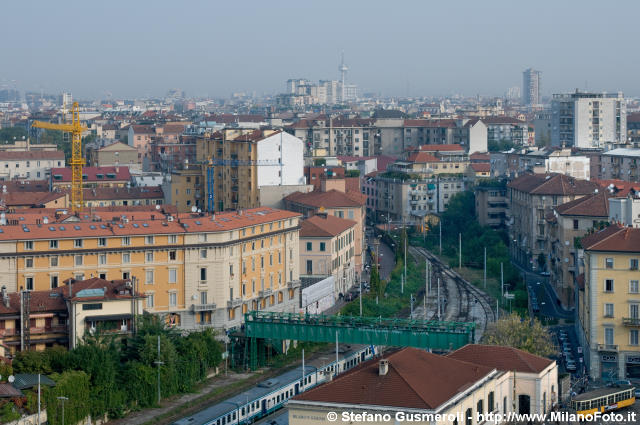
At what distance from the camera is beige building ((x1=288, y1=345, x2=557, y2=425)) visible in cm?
2327

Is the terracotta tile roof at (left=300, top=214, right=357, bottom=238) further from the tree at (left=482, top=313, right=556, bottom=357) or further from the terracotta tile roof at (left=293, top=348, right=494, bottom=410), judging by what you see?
the terracotta tile roof at (left=293, top=348, right=494, bottom=410)

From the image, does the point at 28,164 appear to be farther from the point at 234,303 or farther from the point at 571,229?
the point at 571,229

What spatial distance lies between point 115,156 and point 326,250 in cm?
4405

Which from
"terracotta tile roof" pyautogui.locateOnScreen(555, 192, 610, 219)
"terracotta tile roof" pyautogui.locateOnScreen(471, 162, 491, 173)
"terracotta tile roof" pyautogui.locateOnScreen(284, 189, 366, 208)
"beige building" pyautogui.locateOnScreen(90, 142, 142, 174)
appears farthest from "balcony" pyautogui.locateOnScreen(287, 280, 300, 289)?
"beige building" pyautogui.locateOnScreen(90, 142, 142, 174)

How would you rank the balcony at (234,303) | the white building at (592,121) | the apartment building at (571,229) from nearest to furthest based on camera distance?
the balcony at (234,303) < the apartment building at (571,229) < the white building at (592,121)

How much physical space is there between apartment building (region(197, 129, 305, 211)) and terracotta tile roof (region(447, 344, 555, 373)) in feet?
110

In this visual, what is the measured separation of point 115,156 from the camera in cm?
9038

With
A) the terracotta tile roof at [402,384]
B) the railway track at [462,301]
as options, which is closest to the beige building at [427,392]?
the terracotta tile roof at [402,384]

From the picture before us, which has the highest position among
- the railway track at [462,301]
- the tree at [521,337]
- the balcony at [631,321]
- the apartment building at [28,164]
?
the apartment building at [28,164]

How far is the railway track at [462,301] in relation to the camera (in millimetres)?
45688

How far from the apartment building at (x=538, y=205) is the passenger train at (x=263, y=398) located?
19.5 meters

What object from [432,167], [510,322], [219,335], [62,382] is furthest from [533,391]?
[432,167]

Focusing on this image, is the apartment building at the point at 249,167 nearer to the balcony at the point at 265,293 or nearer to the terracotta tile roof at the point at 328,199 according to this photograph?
the terracotta tile roof at the point at 328,199

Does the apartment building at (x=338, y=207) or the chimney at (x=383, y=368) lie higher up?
the apartment building at (x=338, y=207)
